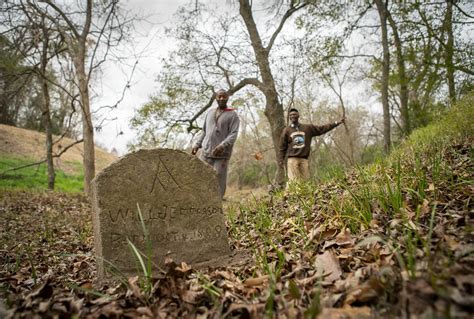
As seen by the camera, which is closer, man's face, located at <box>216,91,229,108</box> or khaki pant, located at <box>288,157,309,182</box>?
man's face, located at <box>216,91,229,108</box>

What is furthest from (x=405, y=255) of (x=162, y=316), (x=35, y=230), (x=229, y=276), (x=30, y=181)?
(x=30, y=181)

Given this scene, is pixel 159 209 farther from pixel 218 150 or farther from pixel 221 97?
pixel 221 97

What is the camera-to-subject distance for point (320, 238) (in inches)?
97.7

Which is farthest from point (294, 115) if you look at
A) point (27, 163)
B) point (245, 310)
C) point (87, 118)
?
point (27, 163)

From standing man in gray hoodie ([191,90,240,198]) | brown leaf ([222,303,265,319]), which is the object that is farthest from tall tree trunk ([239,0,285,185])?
brown leaf ([222,303,265,319])

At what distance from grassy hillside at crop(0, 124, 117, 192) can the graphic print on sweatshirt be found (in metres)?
9.57

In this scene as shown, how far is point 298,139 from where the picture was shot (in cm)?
679

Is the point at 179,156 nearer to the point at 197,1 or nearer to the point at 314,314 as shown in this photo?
the point at 314,314

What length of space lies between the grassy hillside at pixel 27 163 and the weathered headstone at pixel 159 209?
10.5 metres

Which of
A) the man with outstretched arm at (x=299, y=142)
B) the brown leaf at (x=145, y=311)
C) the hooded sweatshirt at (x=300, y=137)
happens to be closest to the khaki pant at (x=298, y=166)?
the man with outstretched arm at (x=299, y=142)

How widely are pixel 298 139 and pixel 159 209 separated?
4.65 m

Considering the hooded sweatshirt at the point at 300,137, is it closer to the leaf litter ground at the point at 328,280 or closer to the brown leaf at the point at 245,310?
the leaf litter ground at the point at 328,280

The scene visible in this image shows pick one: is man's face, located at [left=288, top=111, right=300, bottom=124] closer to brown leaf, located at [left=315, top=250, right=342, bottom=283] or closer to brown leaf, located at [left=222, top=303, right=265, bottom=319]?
brown leaf, located at [left=315, top=250, right=342, bottom=283]

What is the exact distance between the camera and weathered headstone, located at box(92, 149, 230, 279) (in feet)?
8.57
